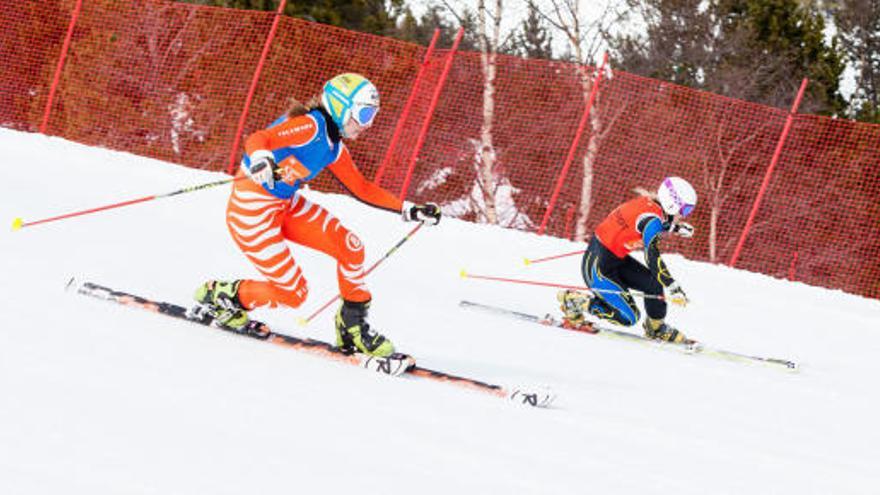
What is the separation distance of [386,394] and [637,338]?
3474 mm

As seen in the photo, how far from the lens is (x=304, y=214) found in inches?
204

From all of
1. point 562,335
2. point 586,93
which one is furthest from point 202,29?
point 562,335

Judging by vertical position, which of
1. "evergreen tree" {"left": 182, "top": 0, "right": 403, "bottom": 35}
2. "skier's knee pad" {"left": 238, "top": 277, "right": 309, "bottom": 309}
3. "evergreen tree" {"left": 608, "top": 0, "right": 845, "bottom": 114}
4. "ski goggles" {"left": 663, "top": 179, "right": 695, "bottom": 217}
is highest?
"evergreen tree" {"left": 608, "top": 0, "right": 845, "bottom": 114}

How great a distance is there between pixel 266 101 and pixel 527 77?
3751 mm

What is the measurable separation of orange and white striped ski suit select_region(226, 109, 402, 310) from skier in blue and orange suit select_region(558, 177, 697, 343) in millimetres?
2888

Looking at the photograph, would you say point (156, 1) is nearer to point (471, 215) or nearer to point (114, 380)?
point (471, 215)

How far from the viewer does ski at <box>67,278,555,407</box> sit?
15.3 feet

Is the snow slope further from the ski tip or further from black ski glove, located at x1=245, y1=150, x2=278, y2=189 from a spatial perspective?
black ski glove, located at x1=245, y1=150, x2=278, y2=189

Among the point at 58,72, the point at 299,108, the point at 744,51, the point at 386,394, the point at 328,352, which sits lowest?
the point at 328,352

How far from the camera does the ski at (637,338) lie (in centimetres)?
711

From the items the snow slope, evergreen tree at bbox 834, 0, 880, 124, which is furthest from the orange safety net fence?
evergreen tree at bbox 834, 0, 880, 124

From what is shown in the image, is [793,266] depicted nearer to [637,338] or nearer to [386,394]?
[637,338]

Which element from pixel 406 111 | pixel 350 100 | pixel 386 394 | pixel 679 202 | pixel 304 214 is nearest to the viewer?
pixel 386 394

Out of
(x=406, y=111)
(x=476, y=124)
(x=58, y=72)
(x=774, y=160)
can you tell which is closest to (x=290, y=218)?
(x=406, y=111)
